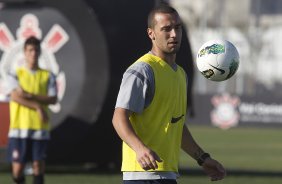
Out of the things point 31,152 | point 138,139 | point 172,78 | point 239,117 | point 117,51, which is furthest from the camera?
point 239,117

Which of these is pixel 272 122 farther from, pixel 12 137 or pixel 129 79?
pixel 129 79

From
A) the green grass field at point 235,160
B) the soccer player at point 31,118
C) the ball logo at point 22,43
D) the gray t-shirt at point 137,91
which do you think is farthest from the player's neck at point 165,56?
the ball logo at point 22,43

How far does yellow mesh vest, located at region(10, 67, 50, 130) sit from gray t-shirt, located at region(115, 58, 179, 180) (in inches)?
258

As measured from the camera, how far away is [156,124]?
26.6 feet

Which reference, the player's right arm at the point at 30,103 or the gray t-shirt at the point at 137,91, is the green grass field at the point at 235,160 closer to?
the player's right arm at the point at 30,103

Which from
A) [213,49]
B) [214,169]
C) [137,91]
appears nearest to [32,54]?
[213,49]

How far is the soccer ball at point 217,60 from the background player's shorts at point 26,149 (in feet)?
19.0

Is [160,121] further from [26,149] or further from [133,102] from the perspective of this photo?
[26,149]

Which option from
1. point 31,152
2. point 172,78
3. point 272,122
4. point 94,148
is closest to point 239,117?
point 272,122

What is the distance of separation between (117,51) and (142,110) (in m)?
10.0

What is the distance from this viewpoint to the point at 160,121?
8109 mm

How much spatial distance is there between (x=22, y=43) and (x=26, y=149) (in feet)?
13.3

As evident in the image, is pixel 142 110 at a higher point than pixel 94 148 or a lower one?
higher

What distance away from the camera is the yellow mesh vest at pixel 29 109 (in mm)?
14469
